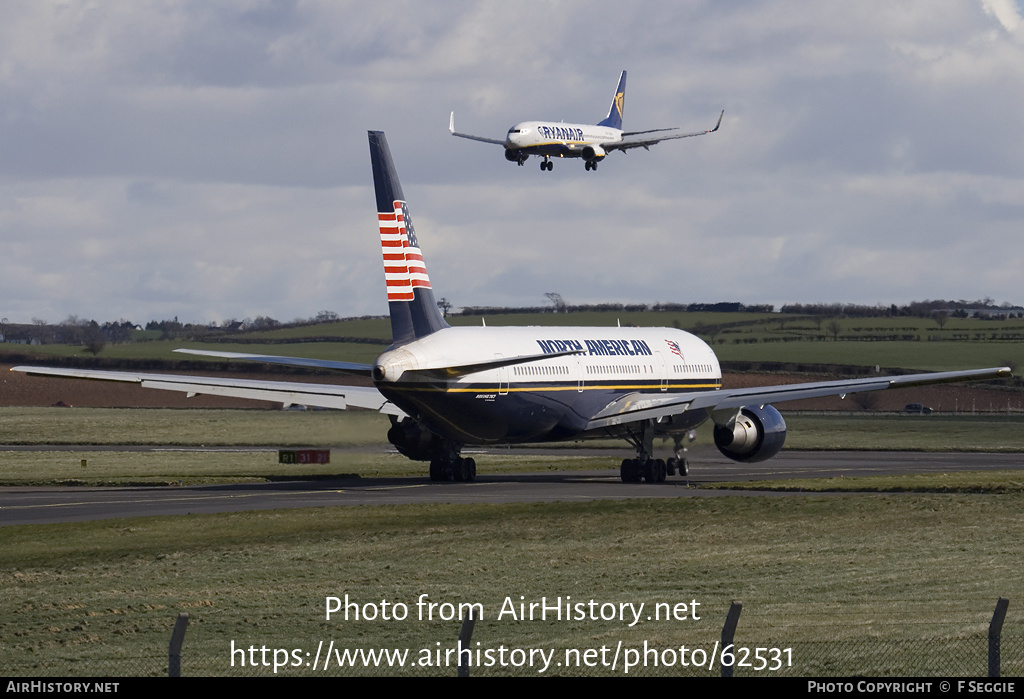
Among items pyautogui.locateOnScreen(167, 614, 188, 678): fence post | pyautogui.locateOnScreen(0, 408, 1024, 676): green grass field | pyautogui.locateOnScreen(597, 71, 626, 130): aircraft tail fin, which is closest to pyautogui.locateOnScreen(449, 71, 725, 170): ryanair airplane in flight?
pyautogui.locateOnScreen(597, 71, 626, 130): aircraft tail fin

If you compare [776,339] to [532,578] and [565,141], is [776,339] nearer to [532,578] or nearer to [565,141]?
[565,141]

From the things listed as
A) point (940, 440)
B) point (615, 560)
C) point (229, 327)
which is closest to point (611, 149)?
point (940, 440)

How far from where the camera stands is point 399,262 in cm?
4209

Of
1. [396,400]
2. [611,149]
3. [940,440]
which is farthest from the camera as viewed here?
[611,149]

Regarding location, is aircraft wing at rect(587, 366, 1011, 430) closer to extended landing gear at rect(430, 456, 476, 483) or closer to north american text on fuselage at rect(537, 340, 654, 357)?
north american text on fuselage at rect(537, 340, 654, 357)

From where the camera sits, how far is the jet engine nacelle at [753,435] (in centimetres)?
4709

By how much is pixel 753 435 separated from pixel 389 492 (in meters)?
12.4

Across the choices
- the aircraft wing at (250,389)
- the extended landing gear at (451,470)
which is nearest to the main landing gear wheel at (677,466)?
the extended landing gear at (451,470)

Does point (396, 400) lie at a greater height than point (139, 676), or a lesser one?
greater

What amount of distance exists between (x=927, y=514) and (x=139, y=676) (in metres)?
23.5

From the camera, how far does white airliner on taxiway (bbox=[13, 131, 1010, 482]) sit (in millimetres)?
42062

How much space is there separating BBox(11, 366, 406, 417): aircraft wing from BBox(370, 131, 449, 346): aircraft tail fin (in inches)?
208

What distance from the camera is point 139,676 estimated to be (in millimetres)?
16500
